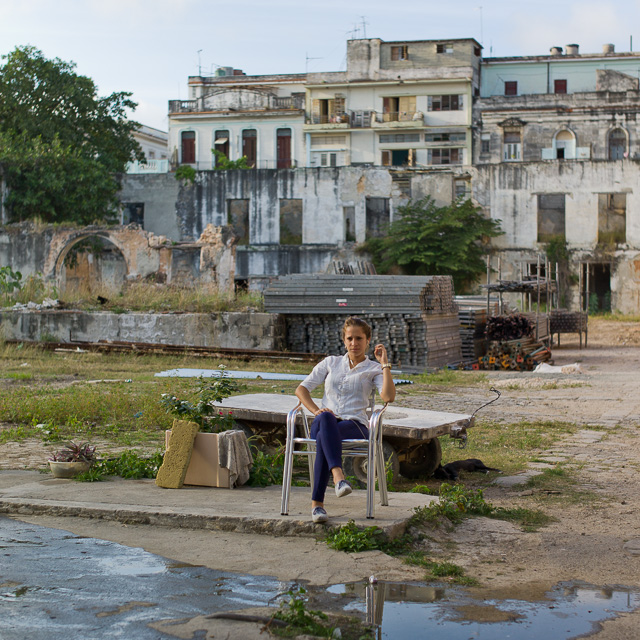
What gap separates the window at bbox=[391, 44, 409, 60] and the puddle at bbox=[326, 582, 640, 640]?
48470 millimetres

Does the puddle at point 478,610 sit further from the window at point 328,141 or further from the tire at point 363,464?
the window at point 328,141

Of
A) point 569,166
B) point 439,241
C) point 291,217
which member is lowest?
point 439,241

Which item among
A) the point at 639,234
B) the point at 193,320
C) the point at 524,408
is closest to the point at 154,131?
the point at 639,234

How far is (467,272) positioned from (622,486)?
30.4 m

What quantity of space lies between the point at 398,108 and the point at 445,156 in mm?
3824

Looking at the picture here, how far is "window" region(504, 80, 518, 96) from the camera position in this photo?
5312cm

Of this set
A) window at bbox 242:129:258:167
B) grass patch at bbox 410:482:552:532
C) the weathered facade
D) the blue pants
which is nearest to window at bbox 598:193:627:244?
the weathered facade

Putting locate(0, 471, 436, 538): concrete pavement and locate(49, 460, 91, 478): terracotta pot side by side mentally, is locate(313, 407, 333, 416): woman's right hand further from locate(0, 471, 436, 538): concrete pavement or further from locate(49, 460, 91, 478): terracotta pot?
locate(49, 460, 91, 478): terracotta pot

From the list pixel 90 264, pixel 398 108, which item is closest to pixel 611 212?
pixel 398 108

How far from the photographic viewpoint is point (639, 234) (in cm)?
3800

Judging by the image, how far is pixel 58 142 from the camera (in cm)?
3688

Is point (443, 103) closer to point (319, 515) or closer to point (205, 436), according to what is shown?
point (205, 436)

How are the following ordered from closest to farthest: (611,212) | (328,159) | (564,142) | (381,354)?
(381,354), (611,212), (564,142), (328,159)

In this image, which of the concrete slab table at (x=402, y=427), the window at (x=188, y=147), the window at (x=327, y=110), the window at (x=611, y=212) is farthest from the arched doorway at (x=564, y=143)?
the concrete slab table at (x=402, y=427)
